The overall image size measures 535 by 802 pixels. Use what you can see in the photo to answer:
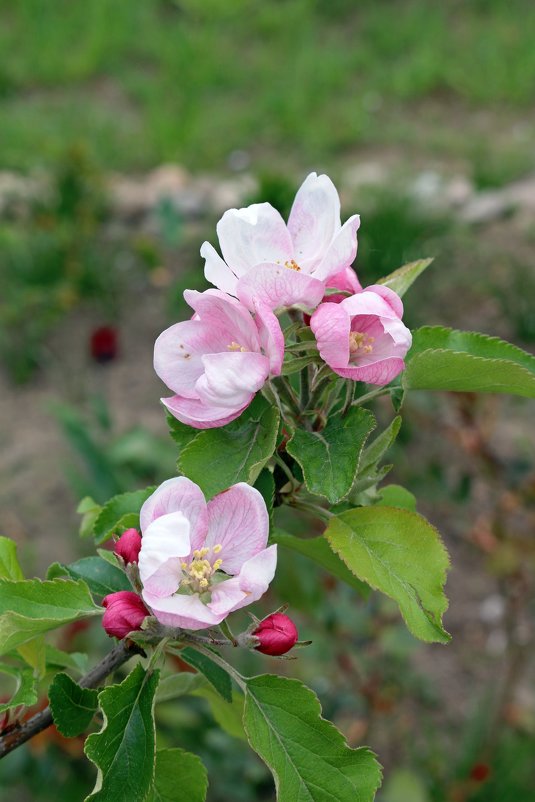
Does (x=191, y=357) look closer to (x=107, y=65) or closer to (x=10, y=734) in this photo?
(x=10, y=734)

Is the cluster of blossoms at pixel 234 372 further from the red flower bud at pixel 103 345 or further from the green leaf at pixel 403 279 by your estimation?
the red flower bud at pixel 103 345

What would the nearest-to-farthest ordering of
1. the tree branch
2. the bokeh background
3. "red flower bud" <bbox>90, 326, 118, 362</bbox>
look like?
1. the tree branch
2. the bokeh background
3. "red flower bud" <bbox>90, 326, 118, 362</bbox>

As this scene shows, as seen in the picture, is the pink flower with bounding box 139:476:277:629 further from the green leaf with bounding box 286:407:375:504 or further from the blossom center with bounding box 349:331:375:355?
the blossom center with bounding box 349:331:375:355

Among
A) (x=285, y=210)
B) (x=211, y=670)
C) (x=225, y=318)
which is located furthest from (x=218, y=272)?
(x=285, y=210)

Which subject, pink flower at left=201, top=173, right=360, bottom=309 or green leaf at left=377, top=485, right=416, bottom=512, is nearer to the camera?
pink flower at left=201, top=173, right=360, bottom=309

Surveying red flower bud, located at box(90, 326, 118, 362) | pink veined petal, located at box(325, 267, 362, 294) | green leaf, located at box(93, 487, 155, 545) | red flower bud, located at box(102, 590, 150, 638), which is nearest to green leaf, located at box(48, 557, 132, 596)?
green leaf, located at box(93, 487, 155, 545)

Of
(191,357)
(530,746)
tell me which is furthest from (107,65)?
(191,357)
